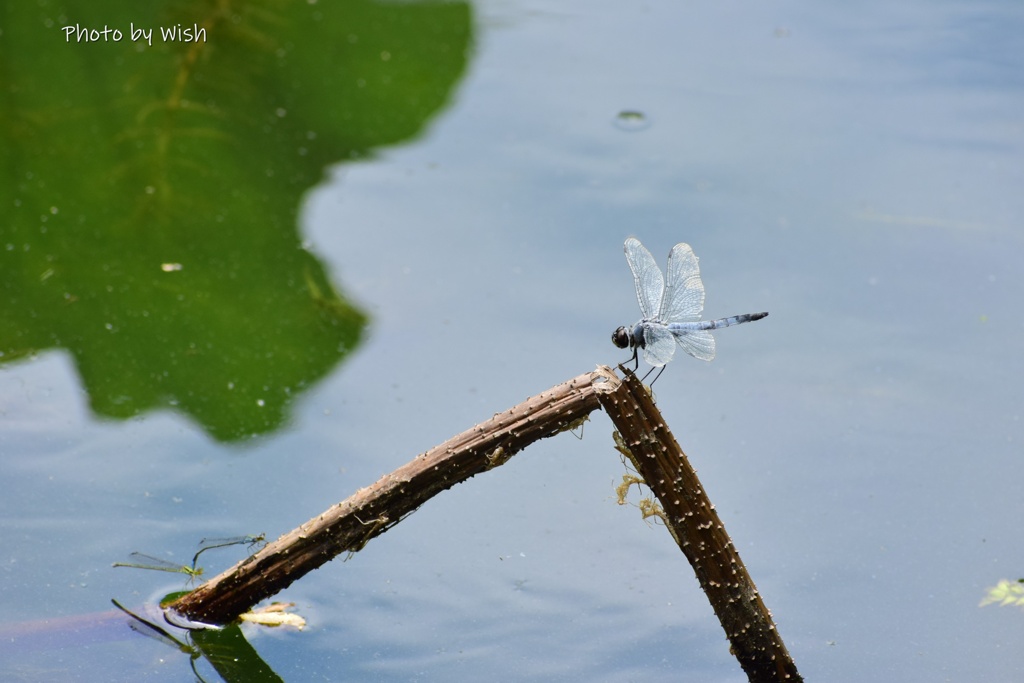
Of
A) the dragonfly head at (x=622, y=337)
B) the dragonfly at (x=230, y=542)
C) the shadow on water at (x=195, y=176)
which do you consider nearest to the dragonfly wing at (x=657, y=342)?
the dragonfly head at (x=622, y=337)

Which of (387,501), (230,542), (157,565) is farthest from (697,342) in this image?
(157,565)

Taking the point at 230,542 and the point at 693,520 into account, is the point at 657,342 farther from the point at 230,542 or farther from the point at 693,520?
the point at 230,542

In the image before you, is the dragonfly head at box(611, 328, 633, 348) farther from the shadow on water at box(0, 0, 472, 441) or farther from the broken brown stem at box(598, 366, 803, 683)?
the shadow on water at box(0, 0, 472, 441)

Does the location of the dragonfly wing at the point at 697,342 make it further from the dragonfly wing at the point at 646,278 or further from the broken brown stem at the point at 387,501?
the broken brown stem at the point at 387,501

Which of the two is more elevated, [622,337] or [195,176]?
[195,176]

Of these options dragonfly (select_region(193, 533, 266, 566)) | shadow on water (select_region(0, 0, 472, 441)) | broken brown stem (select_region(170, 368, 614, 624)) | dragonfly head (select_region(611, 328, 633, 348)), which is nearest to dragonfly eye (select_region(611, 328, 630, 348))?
dragonfly head (select_region(611, 328, 633, 348))
